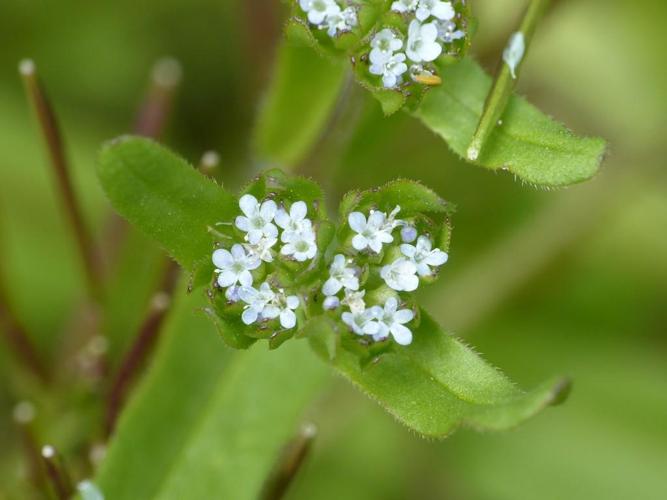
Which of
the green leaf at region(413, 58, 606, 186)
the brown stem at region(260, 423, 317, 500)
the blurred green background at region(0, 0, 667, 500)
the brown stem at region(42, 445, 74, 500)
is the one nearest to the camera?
the green leaf at region(413, 58, 606, 186)

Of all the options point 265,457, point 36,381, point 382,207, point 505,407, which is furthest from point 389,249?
point 36,381

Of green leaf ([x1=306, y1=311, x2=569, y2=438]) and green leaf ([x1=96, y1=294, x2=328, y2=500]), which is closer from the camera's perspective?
green leaf ([x1=306, y1=311, x2=569, y2=438])

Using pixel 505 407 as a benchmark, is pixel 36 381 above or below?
below

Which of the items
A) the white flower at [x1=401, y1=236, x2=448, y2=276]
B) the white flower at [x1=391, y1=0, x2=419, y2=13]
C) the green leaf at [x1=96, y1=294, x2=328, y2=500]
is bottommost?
the green leaf at [x1=96, y1=294, x2=328, y2=500]

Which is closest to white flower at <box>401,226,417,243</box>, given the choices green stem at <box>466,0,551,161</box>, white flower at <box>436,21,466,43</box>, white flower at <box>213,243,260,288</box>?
green stem at <box>466,0,551,161</box>

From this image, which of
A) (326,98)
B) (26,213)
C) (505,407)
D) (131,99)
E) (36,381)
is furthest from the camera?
(131,99)

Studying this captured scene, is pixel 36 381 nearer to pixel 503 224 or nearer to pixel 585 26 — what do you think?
pixel 503 224

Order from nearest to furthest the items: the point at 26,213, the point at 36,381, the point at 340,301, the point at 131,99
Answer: the point at 340,301
the point at 36,381
the point at 26,213
the point at 131,99

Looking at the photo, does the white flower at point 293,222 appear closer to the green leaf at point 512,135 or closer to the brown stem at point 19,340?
the green leaf at point 512,135

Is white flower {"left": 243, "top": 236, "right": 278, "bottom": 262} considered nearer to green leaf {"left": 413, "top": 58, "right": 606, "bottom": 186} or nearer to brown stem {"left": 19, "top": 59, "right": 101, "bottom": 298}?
green leaf {"left": 413, "top": 58, "right": 606, "bottom": 186}
